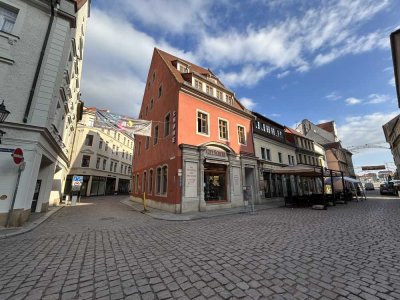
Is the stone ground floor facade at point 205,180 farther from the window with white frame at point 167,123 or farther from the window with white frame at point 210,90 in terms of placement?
the window with white frame at point 210,90

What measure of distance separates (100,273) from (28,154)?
7902mm

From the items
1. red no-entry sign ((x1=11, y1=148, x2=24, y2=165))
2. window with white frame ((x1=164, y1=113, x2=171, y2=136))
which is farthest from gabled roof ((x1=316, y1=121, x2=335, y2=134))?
red no-entry sign ((x1=11, y1=148, x2=24, y2=165))

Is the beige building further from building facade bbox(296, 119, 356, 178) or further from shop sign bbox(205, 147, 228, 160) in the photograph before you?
building facade bbox(296, 119, 356, 178)

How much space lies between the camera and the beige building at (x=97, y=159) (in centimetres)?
3228

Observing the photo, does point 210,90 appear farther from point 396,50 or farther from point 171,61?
point 396,50

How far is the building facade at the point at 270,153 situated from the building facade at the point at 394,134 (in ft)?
78.0

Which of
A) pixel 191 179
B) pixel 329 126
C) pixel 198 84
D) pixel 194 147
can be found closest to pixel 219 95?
pixel 198 84

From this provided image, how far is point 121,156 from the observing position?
43.3 meters

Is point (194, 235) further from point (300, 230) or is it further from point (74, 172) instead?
point (74, 172)

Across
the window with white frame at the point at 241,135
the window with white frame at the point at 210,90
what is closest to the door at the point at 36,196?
the window with white frame at the point at 210,90

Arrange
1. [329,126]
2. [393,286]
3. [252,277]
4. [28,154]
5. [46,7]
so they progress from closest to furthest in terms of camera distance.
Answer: [393,286] → [252,277] → [28,154] → [46,7] → [329,126]

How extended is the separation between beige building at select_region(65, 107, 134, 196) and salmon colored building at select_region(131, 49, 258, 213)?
14493 millimetres

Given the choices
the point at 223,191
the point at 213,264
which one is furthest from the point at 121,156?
the point at 213,264

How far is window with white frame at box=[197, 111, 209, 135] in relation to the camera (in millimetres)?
15486
